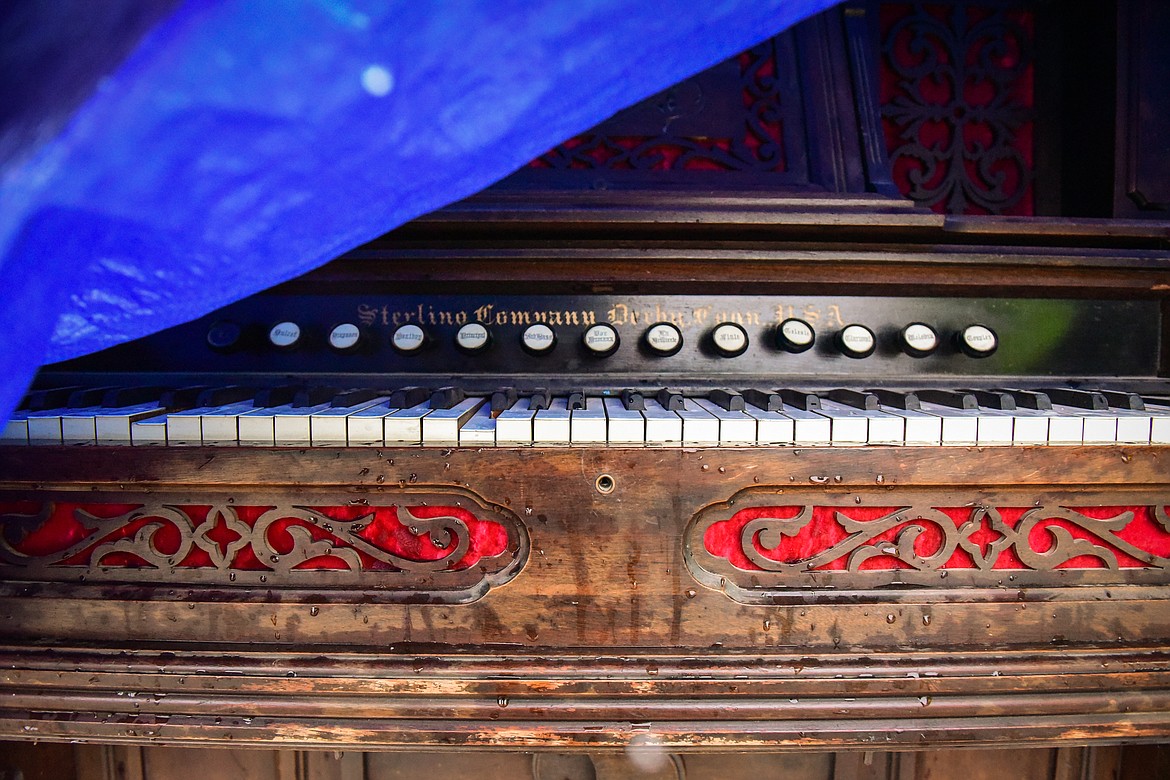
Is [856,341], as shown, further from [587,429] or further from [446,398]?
[446,398]

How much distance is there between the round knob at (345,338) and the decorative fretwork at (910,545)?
32.7 inches

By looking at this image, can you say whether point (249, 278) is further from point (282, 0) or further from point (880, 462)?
point (880, 462)

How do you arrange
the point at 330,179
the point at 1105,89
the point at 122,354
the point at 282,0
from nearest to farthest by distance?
1. the point at 282,0
2. the point at 330,179
3. the point at 122,354
4. the point at 1105,89

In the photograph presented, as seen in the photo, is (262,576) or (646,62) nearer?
(646,62)

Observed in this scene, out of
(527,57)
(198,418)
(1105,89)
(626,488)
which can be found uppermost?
(1105,89)

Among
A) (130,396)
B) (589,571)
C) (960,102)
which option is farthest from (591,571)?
(960,102)

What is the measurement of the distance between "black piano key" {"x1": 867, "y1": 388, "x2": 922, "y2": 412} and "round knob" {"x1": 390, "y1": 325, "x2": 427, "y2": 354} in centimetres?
96

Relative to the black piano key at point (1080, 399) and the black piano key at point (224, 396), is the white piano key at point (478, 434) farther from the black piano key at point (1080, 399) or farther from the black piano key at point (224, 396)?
the black piano key at point (1080, 399)

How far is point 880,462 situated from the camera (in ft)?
2.92

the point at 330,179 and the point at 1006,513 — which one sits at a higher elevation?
the point at 330,179

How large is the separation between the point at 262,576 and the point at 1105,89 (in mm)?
2302

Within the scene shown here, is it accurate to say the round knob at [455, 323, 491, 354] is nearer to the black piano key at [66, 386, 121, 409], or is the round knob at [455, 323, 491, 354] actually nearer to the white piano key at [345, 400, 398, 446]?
the white piano key at [345, 400, 398, 446]

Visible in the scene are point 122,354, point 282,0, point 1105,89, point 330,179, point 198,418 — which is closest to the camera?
point 282,0

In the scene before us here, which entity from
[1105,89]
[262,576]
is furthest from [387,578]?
[1105,89]
